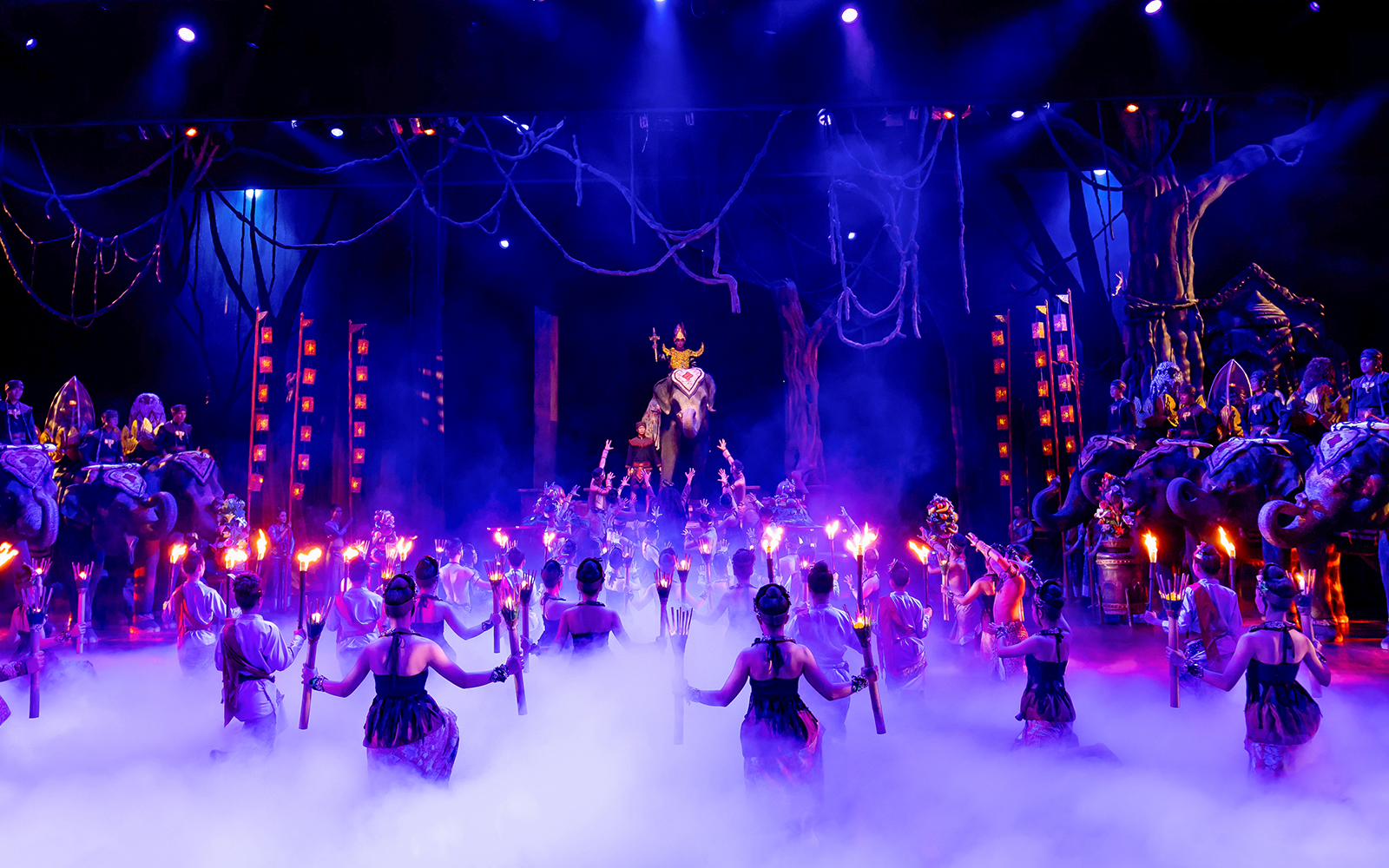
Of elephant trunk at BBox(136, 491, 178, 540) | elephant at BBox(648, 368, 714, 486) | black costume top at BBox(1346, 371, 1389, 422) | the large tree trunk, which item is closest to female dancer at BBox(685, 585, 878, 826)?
black costume top at BBox(1346, 371, 1389, 422)

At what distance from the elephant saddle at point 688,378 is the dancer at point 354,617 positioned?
877 centimetres

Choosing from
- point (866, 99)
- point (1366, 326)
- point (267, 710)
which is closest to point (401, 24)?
point (866, 99)

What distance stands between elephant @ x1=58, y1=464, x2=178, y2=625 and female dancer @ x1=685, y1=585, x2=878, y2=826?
753cm

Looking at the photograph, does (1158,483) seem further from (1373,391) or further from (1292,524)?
(1373,391)

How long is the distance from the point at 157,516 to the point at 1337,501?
36.1 ft

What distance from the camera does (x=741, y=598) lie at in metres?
6.08

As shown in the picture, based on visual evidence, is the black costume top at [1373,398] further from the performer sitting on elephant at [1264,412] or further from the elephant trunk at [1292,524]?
the elephant trunk at [1292,524]

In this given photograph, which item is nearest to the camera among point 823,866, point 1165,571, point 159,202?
point 823,866

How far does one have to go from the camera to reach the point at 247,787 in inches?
170

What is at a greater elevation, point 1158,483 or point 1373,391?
point 1373,391

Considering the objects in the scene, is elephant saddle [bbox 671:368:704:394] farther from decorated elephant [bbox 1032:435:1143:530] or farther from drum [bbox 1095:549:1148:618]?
drum [bbox 1095:549:1148:618]

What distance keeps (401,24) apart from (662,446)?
27.6 feet

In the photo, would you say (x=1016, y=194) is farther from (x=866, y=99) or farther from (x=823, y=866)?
(x=823, y=866)

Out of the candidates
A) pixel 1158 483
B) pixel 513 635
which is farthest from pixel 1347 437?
pixel 513 635
